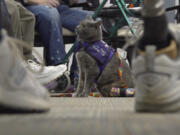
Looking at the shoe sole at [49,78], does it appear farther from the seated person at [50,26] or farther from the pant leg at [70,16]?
the pant leg at [70,16]

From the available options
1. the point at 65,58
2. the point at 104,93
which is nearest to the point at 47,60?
the point at 65,58

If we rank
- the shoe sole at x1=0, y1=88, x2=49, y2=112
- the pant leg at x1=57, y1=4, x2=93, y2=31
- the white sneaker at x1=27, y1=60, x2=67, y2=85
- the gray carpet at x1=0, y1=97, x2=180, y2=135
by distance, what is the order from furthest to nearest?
the pant leg at x1=57, y1=4, x2=93, y2=31, the white sneaker at x1=27, y1=60, x2=67, y2=85, the shoe sole at x1=0, y1=88, x2=49, y2=112, the gray carpet at x1=0, y1=97, x2=180, y2=135

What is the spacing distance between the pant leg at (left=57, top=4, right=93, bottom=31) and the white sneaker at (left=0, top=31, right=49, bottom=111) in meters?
1.87

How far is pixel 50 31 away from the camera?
2.42m

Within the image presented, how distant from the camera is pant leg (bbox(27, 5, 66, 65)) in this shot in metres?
2.40

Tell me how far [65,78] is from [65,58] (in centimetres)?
29

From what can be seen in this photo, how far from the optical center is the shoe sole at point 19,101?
0.64 metres

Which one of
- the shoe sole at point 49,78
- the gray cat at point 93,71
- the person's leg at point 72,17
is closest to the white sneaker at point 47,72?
the shoe sole at point 49,78

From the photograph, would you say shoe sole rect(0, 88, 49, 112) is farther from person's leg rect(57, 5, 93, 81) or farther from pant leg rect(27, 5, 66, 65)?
person's leg rect(57, 5, 93, 81)

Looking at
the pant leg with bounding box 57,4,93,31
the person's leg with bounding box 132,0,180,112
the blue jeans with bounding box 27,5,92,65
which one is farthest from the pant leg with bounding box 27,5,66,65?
the person's leg with bounding box 132,0,180,112

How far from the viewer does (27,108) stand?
2.15ft

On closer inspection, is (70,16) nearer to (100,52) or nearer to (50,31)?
(50,31)

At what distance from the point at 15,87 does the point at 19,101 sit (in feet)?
0.09

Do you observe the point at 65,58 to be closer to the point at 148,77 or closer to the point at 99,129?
the point at 148,77
